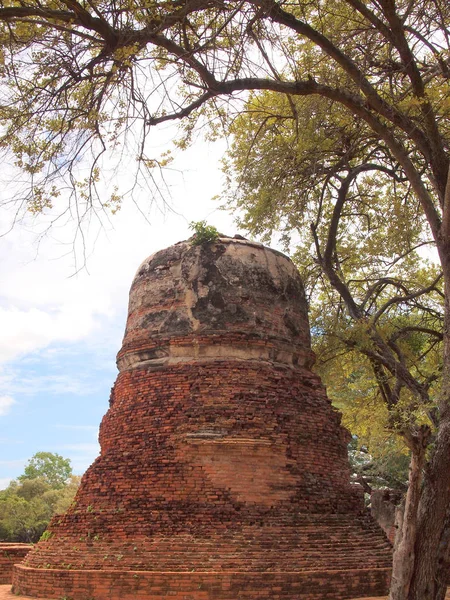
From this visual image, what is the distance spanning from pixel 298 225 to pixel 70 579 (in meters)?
6.77

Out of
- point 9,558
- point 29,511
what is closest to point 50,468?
point 29,511

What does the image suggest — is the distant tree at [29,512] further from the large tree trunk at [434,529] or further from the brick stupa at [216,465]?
the large tree trunk at [434,529]

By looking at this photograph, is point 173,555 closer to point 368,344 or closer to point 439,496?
point 439,496

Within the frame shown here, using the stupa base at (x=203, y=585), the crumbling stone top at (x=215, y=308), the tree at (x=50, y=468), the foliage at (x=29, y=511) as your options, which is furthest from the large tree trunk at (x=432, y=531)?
the tree at (x=50, y=468)

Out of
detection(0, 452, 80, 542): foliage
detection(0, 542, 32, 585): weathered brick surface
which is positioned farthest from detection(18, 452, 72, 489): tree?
detection(0, 542, 32, 585): weathered brick surface

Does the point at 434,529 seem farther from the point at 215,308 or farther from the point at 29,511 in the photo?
the point at 29,511

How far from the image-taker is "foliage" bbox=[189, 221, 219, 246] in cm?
1083

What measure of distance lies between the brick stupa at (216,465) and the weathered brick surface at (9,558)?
2879 millimetres

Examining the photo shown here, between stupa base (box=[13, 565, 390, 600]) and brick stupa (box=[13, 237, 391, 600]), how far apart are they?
0.05ft

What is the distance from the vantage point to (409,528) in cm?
735

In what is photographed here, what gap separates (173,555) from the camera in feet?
27.5

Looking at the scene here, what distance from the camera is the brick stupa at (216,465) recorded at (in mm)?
8367

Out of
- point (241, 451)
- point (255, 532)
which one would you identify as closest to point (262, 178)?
point (241, 451)

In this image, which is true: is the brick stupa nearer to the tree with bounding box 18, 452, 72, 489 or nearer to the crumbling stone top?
the crumbling stone top
